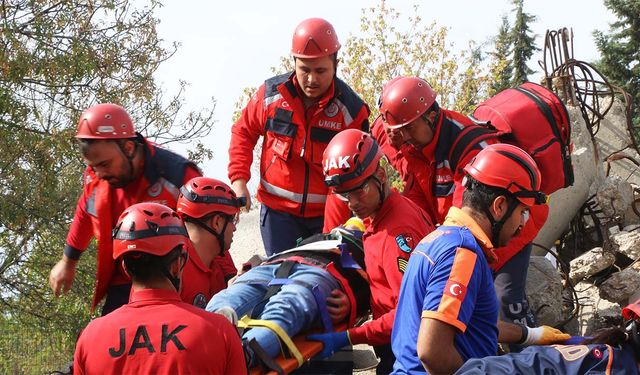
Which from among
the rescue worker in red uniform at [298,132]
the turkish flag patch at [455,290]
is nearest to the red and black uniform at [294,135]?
the rescue worker in red uniform at [298,132]

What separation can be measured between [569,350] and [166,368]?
1.43m

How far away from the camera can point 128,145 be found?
578 centimetres

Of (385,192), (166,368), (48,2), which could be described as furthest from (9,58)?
(166,368)

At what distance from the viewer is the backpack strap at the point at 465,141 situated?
5574mm

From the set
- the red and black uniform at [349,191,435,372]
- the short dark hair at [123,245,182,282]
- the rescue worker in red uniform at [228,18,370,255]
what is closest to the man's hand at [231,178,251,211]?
the rescue worker in red uniform at [228,18,370,255]

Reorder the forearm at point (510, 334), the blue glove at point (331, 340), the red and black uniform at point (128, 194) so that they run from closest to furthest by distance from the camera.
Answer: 1. the forearm at point (510, 334)
2. the blue glove at point (331, 340)
3. the red and black uniform at point (128, 194)

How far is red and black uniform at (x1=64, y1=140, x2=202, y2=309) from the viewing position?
19.1 ft

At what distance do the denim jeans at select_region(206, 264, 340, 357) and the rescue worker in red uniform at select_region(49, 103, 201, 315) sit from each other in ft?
2.41

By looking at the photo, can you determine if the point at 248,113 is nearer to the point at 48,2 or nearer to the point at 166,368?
the point at 166,368

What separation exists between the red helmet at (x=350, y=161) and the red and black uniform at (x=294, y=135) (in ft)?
3.20

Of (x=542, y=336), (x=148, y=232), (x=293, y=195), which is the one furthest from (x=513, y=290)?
(x=148, y=232)

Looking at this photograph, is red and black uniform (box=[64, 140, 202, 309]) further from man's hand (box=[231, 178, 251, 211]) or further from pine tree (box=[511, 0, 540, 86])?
pine tree (box=[511, 0, 540, 86])

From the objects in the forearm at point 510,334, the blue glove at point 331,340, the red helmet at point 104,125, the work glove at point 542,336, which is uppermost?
the red helmet at point 104,125

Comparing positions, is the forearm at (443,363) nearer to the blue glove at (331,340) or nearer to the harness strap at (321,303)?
the blue glove at (331,340)
